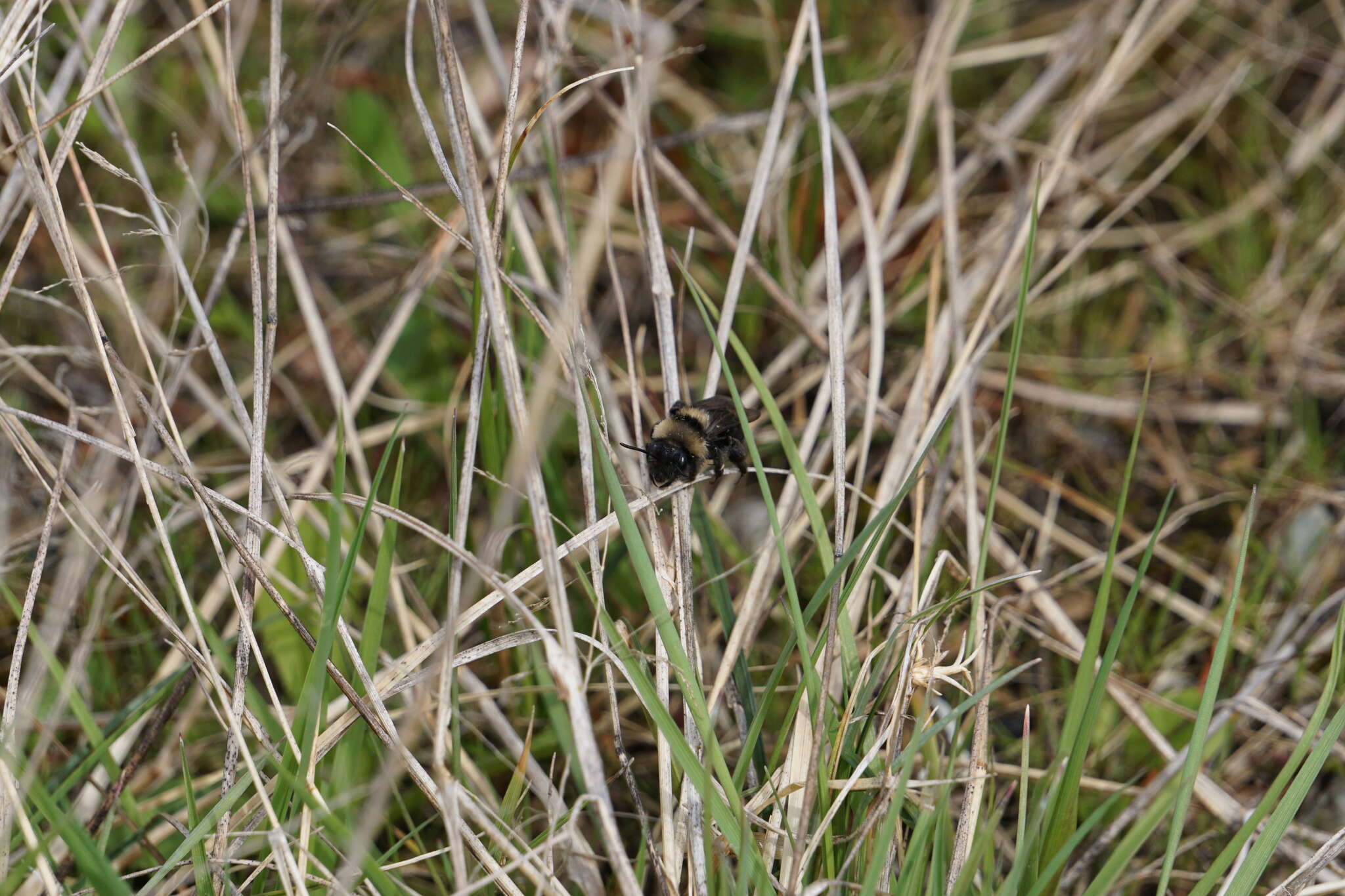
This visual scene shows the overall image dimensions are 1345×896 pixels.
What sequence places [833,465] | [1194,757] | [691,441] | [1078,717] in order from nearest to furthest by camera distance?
[1194,757]
[1078,717]
[833,465]
[691,441]

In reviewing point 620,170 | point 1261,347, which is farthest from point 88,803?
point 1261,347

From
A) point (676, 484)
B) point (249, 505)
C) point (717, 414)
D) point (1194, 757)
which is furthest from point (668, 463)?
point (1194, 757)

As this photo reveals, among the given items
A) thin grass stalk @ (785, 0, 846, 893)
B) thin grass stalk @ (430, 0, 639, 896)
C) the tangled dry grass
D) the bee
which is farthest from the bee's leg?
thin grass stalk @ (430, 0, 639, 896)

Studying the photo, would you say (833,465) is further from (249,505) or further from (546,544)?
(249,505)

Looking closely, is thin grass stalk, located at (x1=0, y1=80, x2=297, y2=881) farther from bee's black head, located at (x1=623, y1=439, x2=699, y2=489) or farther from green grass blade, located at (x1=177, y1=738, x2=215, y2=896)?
bee's black head, located at (x1=623, y1=439, x2=699, y2=489)

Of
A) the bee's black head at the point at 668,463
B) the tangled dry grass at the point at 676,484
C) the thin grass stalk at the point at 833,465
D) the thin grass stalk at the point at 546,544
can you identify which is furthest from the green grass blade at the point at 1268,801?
the bee's black head at the point at 668,463

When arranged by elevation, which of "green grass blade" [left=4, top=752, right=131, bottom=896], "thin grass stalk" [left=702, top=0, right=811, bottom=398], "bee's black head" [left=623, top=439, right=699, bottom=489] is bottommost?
"green grass blade" [left=4, top=752, right=131, bottom=896]

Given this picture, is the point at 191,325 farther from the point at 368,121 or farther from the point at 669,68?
the point at 669,68
